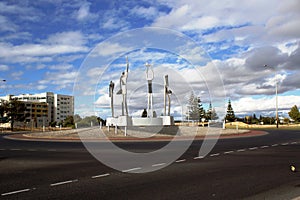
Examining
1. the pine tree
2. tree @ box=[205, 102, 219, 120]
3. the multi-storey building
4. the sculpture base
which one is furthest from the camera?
the multi-storey building

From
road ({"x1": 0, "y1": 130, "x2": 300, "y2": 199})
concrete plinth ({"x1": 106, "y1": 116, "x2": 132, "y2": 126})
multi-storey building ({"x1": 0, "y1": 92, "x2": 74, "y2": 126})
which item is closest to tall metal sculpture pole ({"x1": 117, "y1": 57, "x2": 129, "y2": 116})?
concrete plinth ({"x1": 106, "y1": 116, "x2": 132, "y2": 126})

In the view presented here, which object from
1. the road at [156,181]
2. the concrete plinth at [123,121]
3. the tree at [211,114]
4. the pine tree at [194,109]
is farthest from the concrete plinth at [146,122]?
the tree at [211,114]

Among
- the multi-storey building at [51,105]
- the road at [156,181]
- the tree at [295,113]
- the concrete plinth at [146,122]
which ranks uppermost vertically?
the multi-storey building at [51,105]

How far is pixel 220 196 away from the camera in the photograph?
22.7 feet

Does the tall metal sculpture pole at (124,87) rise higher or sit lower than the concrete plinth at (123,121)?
higher

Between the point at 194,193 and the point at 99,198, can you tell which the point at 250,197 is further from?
the point at 99,198

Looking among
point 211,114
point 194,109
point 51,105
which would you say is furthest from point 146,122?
point 51,105

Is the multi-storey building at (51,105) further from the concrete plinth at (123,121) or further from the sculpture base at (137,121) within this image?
the sculpture base at (137,121)

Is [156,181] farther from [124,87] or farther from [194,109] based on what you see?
[194,109]

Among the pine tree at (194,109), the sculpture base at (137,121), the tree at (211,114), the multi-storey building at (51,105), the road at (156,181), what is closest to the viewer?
the road at (156,181)

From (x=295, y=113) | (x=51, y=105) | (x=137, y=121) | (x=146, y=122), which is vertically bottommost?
(x=146, y=122)

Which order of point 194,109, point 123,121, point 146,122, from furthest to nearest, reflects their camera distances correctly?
point 194,109 < point 123,121 < point 146,122

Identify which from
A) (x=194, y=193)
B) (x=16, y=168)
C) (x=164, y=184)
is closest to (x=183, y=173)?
(x=164, y=184)

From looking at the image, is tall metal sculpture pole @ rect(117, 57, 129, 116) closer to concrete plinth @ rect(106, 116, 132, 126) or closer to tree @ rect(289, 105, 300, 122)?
concrete plinth @ rect(106, 116, 132, 126)
